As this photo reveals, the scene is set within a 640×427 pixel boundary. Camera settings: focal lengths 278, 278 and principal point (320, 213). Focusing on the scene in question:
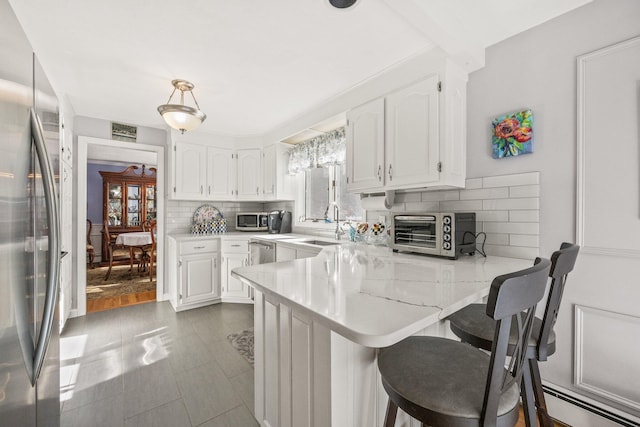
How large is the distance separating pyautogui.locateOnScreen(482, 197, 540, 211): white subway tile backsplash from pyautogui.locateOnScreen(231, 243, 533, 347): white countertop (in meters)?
0.34

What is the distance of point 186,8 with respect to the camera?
154 centimetres

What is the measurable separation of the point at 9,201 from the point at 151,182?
7053mm

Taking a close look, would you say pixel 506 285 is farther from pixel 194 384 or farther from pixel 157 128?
pixel 157 128

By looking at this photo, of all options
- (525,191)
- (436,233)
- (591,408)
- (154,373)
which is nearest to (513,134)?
(525,191)

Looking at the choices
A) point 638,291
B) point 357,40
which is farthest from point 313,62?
point 638,291

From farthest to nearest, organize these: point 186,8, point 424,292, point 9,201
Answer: point 186,8 → point 424,292 → point 9,201

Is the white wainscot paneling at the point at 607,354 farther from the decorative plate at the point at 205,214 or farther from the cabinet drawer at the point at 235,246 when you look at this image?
the decorative plate at the point at 205,214

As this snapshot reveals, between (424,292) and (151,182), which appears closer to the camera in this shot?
(424,292)

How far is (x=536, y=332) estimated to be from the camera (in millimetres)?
1176

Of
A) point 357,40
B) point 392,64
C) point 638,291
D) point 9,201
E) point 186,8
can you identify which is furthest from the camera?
point 392,64

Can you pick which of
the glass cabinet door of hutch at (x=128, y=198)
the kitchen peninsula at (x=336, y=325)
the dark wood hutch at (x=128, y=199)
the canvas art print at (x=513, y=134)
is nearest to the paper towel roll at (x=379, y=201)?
the canvas art print at (x=513, y=134)

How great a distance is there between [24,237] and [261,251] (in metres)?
2.61

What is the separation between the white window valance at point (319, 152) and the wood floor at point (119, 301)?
2.64 meters

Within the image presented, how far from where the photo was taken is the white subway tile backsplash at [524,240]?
1.70m
